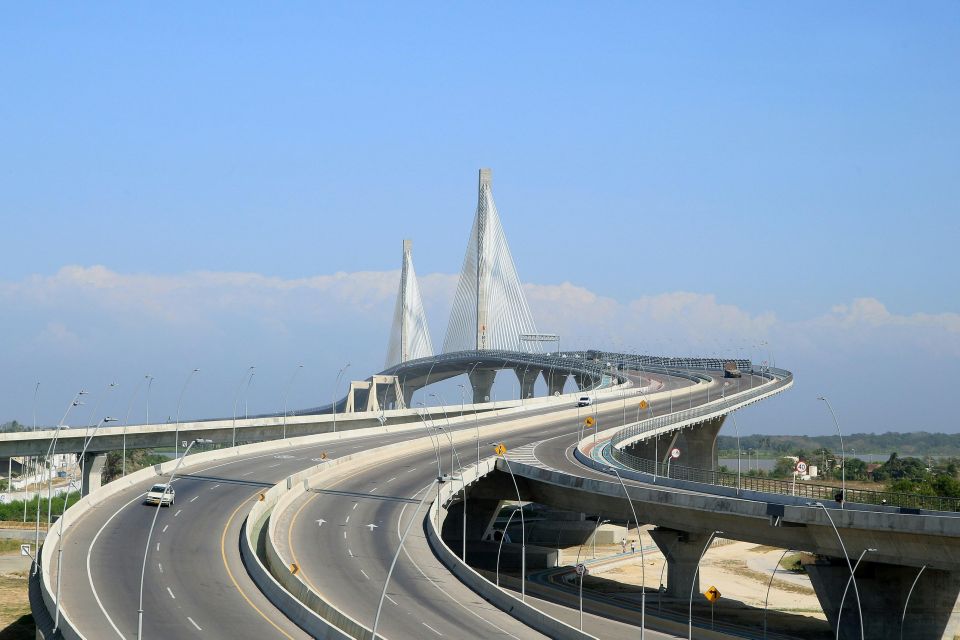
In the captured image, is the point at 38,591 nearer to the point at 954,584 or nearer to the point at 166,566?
the point at 166,566

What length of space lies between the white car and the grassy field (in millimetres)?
8908

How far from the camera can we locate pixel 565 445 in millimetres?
88062

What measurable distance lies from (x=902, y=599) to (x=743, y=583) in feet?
110

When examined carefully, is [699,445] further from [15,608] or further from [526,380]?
[15,608]

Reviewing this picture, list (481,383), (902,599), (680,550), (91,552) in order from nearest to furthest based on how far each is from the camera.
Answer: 1. (91,552)
2. (902,599)
3. (680,550)
4. (481,383)

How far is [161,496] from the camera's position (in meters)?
61.0

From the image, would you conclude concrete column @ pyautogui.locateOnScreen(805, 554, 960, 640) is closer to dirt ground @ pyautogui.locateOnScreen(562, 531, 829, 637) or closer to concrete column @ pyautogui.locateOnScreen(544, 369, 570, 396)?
dirt ground @ pyautogui.locateOnScreen(562, 531, 829, 637)

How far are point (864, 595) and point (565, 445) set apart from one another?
120 feet

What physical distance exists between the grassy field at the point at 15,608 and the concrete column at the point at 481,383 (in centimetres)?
10217

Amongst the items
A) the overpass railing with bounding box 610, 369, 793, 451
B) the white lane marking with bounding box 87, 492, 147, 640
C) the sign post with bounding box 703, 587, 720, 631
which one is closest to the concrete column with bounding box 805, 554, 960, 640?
the sign post with bounding box 703, 587, 720, 631

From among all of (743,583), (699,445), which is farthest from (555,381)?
(743,583)

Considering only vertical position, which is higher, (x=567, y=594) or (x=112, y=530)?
(x=112, y=530)

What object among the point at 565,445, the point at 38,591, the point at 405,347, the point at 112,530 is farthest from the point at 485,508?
the point at 405,347

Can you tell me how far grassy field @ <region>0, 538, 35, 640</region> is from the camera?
60.7 metres
